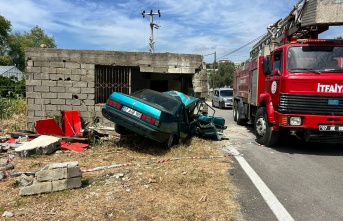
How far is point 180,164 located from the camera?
605cm

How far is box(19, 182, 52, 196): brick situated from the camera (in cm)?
421

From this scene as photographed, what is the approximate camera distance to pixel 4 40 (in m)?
55.5

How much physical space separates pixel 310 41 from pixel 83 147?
613 cm

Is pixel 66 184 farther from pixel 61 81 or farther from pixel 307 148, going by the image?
pixel 307 148

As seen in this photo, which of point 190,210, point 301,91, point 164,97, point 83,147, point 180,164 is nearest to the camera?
point 190,210

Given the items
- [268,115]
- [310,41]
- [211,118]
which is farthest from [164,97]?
[310,41]

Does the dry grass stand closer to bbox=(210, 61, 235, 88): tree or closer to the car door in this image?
the car door

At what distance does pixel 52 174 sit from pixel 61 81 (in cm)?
597

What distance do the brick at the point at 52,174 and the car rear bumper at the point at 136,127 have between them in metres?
2.35

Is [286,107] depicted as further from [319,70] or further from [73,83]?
[73,83]

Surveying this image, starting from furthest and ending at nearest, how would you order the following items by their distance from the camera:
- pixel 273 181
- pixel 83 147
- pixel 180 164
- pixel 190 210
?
pixel 83 147 < pixel 180 164 < pixel 273 181 < pixel 190 210

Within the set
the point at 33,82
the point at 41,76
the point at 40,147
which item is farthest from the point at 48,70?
the point at 40,147

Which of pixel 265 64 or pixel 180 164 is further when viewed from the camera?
pixel 265 64

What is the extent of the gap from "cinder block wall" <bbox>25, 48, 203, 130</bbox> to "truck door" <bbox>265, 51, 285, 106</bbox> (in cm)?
515
